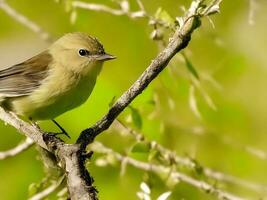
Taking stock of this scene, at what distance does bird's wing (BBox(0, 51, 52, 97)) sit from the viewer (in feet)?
16.8

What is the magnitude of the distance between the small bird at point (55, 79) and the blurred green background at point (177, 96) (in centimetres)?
33

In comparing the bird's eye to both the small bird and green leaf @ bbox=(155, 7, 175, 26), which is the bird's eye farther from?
green leaf @ bbox=(155, 7, 175, 26)

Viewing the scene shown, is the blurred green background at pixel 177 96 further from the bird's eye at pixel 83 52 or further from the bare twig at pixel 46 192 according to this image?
the bare twig at pixel 46 192

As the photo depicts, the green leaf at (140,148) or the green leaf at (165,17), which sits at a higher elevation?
the green leaf at (165,17)

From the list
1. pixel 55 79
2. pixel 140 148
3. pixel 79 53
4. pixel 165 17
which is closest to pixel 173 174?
pixel 140 148

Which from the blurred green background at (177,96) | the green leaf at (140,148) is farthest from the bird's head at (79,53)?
the green leaf at (140,148)

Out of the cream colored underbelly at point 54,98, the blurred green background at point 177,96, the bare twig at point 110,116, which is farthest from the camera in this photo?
the blurred green background at point 177,96

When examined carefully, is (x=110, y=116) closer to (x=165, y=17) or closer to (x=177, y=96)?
(x=165, y=17)

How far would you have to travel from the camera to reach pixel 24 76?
527 cm

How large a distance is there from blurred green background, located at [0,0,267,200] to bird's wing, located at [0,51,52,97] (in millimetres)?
402

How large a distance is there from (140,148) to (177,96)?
173cm

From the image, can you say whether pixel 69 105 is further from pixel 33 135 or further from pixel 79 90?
pixel 33 135

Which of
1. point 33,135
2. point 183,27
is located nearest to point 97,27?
point 33,135

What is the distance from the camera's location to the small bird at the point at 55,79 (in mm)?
4902
